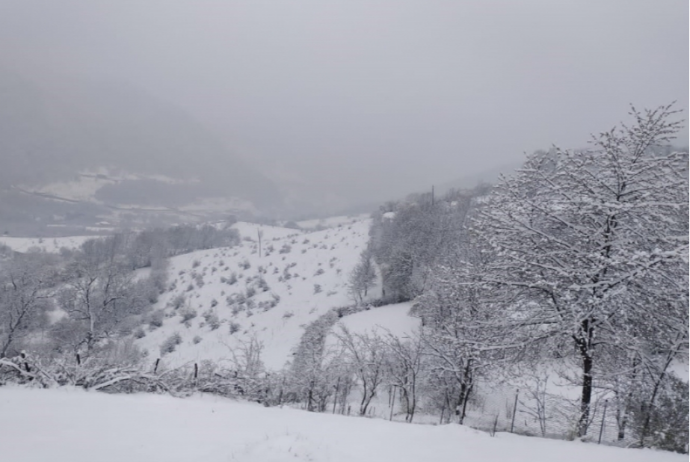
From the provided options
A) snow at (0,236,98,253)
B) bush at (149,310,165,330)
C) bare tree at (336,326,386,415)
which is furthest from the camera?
snow at (0,236,98,253)

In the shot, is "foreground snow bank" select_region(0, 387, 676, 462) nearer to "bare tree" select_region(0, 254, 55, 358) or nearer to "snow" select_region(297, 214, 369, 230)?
A: "bare tree" select_region(0, 254, 55, 358)

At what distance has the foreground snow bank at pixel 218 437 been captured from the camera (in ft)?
14.6

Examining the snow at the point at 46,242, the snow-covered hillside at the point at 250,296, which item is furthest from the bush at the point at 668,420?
the snow at the point at 46,242

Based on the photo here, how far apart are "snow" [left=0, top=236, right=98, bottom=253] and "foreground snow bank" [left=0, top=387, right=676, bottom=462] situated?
51632 mm

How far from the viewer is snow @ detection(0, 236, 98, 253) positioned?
47.6m

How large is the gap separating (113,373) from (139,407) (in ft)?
7.83

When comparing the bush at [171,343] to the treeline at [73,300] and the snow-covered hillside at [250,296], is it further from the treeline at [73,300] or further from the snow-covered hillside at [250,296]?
the treeline at [73,300]

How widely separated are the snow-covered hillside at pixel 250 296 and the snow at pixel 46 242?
15.3 meters

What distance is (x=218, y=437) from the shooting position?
5281 mm

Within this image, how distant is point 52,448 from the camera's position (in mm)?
4223

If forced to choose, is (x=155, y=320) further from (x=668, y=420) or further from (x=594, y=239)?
(x=668, y=420)

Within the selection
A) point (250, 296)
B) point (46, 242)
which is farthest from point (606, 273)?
point (46, 242)

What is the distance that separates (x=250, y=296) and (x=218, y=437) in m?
32.0

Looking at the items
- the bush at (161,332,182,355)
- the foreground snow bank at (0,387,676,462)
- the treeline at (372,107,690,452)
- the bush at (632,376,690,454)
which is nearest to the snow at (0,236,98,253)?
the bush at (161,332,182,355)
